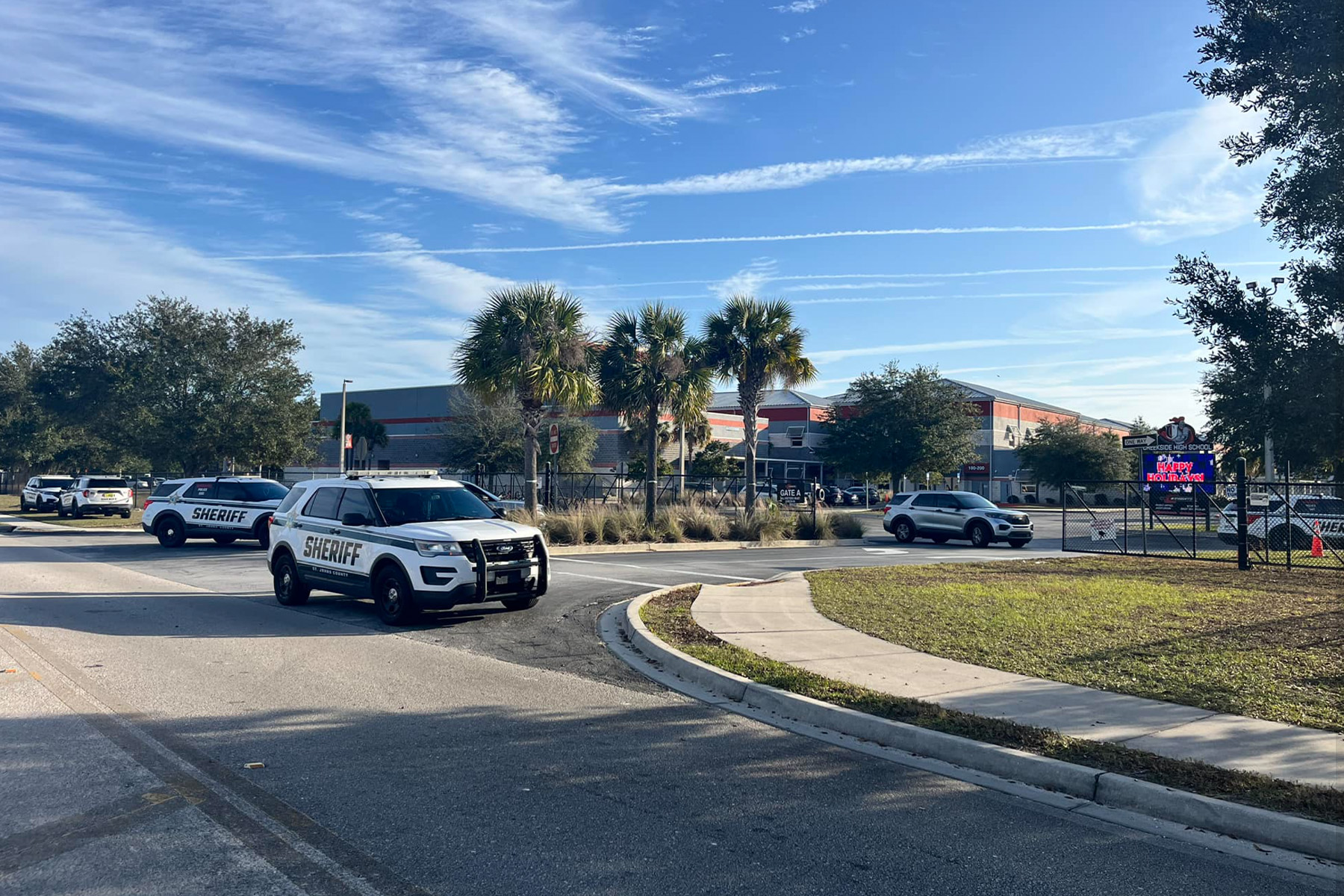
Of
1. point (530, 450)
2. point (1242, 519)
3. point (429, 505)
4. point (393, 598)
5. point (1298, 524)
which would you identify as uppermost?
point (530, 450)

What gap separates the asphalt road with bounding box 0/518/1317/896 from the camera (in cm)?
456

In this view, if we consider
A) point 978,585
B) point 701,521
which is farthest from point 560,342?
point 978,585

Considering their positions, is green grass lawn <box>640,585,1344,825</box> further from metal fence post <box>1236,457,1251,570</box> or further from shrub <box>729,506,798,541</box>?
shrub <box>729,506,798,541</box>

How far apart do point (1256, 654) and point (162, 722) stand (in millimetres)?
9494

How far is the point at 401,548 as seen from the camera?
11.6 metres

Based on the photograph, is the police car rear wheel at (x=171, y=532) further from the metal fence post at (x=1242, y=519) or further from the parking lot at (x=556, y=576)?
the metal fence post at (x=1242, y=519)

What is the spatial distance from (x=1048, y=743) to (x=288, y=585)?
10.5 meters

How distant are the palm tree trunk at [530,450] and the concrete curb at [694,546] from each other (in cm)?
348

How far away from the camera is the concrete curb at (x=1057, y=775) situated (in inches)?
199

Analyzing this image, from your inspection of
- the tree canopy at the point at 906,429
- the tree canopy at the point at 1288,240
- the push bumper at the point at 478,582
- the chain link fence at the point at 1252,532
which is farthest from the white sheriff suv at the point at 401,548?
the tree canopy at the point at 906,429

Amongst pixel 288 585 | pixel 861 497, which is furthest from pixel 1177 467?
pixel 861 497

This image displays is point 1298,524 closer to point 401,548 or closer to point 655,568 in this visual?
point 655,568

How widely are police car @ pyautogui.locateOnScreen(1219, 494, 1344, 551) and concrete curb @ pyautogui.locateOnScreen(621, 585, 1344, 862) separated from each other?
1360 cm

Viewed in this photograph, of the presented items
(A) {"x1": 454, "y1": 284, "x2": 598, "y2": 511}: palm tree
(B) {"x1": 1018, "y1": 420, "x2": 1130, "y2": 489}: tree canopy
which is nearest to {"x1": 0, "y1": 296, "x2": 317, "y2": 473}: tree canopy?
(A) {"x1": 454, "y1": 284, "x2": 598, "y2": 511}: palm tree
